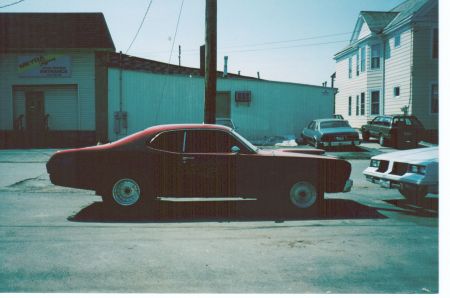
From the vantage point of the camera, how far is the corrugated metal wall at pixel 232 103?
890 inches

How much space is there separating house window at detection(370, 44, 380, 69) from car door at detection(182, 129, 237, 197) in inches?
895

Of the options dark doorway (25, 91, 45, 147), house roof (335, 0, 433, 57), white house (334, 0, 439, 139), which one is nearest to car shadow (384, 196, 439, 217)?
white house (334, 0, 439, 139)

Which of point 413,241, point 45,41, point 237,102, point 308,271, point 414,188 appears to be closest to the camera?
point 308,271

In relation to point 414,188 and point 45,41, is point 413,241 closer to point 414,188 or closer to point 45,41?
point 414,188

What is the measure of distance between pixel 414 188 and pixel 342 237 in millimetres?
2070

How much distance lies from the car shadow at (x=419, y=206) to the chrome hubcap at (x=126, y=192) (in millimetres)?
Result: 4428

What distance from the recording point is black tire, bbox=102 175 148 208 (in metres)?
7.18

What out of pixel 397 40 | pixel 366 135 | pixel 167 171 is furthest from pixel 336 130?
pixel 167 171

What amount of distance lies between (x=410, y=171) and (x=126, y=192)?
4.66 m

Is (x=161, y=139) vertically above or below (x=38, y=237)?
above

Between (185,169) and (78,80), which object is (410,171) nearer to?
(185,169)

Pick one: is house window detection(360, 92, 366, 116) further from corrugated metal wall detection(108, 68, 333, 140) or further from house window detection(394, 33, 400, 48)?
house window detection(394, 33, 400, 48)

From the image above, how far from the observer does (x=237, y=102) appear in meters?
25.0

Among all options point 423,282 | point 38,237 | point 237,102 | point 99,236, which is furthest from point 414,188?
point 237,102
